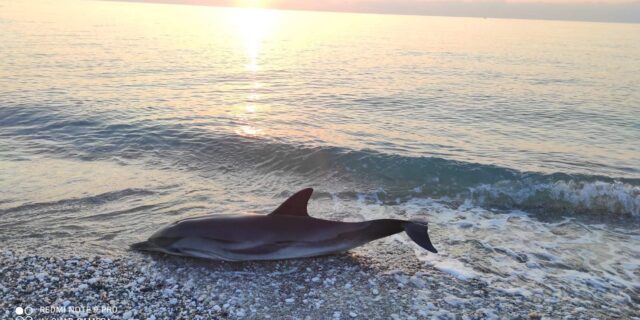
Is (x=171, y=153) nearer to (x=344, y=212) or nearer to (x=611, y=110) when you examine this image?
(x=344, y=212)

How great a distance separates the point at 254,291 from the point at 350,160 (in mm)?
7298

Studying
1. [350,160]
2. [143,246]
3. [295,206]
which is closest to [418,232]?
[295,206]

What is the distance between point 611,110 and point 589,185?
12.2m

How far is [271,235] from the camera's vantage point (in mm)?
7137

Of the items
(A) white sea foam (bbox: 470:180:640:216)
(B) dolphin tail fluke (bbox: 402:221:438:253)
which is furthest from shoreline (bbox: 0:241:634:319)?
(A) white sea foam (bbox: 470:180:640:216)

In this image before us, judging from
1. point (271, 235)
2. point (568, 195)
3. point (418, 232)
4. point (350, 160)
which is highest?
point (418, 232)

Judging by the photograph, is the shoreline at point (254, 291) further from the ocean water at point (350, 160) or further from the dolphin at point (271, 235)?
the ocean water at point (350, 160)

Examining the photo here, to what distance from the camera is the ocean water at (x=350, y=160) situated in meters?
8.10

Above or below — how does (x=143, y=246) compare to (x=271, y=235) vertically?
below

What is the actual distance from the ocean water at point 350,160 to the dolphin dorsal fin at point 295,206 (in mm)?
1899

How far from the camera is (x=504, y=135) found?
17.0 meters

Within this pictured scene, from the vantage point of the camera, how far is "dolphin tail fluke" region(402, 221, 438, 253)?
6719 millimetres

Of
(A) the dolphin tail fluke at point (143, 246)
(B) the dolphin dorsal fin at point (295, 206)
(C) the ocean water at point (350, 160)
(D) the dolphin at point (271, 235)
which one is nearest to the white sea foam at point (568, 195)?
(C) the ocean water at point (350, 160)

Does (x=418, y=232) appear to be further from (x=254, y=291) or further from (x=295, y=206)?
(x=254, y=291)
